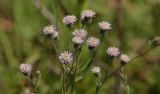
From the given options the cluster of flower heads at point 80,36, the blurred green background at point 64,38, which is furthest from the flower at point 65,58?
the blurred green background at point 64,38

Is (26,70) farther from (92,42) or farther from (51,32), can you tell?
(92,42)

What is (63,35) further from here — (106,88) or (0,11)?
(0,11)

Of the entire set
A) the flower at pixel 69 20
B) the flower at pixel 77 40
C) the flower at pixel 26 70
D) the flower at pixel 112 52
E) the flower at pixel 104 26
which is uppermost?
Answer: the flower at pixel 69 20

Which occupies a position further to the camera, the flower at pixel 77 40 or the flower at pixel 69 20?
the flower at pixel 69 20

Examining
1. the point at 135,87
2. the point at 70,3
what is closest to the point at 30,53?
the point at 70,3

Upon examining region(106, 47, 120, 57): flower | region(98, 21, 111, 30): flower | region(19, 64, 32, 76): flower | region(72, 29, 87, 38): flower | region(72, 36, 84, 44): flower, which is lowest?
region(19, 64, 32, 76): flower

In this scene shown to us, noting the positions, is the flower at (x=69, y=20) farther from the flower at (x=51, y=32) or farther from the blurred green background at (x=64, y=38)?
the blurred green background at (x=64, y=38)

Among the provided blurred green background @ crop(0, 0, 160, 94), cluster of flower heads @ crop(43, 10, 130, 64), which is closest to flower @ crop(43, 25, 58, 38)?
cluster of flower heads @ crop(43, 10, 130, 64)

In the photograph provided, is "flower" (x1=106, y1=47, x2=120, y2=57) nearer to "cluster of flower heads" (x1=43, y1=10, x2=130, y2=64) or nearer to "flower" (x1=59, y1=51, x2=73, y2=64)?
"cluster of flower heads" (x1=43, y1=10, x2=130, y2=64)
